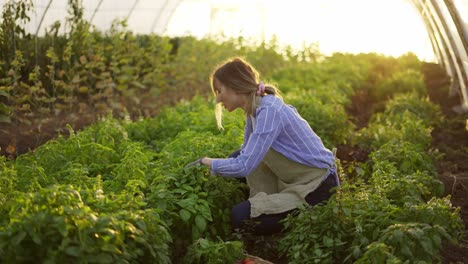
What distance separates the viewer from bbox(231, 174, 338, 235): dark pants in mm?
4328

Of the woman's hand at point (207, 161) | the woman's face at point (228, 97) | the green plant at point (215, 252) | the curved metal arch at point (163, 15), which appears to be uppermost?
the curved metal arch at point (163, 15)

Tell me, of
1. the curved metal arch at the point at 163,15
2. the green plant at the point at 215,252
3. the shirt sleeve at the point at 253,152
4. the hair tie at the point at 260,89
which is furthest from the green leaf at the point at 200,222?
the curved metal arch at the point at 163,15

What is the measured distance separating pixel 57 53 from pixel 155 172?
4058 millimetres

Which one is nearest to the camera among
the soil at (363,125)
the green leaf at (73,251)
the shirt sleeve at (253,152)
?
the green leaf at (73,251)

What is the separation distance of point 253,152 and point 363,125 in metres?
5.78

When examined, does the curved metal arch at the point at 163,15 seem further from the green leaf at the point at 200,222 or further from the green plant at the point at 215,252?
the green plant at the point at 215,252

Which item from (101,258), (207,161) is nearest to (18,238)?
(101,258)

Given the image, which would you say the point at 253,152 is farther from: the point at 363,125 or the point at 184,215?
the point at 363,125

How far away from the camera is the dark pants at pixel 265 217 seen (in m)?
4.33

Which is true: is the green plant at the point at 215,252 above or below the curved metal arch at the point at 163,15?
below

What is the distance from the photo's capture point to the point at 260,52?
13.9 meters

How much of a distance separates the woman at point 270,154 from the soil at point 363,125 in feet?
0.80

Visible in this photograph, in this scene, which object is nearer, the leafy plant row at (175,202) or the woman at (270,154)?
the leafy plant row at (175,202)

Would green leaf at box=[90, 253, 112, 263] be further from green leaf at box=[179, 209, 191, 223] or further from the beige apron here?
the beige apron
